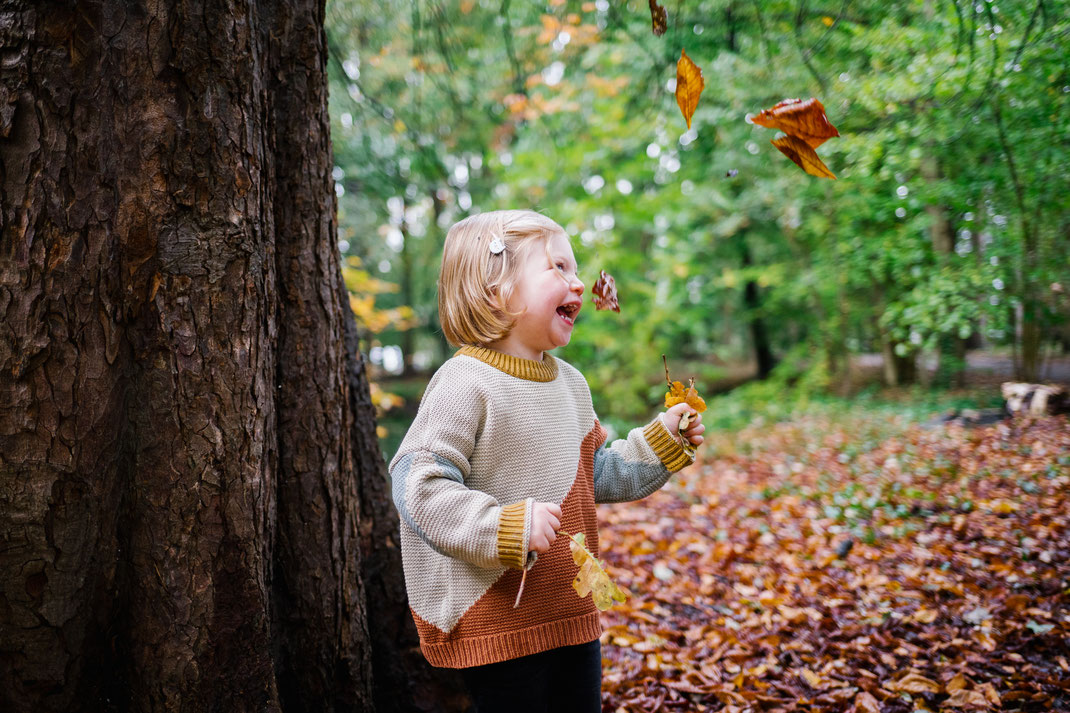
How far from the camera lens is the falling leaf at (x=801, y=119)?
1750 millimetres

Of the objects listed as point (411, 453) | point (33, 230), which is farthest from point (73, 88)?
point (411, 453)

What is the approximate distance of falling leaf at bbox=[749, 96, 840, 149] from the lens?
1.75 m

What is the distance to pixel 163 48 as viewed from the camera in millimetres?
1515

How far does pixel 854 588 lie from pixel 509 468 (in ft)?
9.36

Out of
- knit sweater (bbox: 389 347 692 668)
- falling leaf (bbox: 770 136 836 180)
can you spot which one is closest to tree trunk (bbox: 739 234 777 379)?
falling leaf (bbox: 770 136 836 180)

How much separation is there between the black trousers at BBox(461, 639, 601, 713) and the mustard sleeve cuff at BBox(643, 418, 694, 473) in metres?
0.56

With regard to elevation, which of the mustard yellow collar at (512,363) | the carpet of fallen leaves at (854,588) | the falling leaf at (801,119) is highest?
the falling leaf at (801,119)

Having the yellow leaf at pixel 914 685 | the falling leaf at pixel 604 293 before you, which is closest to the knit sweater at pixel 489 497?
the falling leaf at pixel 604 293

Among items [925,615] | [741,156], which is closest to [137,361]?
[925,615]

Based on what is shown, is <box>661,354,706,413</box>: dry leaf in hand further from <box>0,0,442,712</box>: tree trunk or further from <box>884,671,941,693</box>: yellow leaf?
<box>884,671,941,693</box>: yellow leaf

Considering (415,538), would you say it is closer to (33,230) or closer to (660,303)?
(33,230)

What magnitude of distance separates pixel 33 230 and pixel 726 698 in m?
2.79

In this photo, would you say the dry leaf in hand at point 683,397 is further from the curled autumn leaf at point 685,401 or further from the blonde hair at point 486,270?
the blonde hair at point 486,270

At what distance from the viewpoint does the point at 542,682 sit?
5.31 ft
